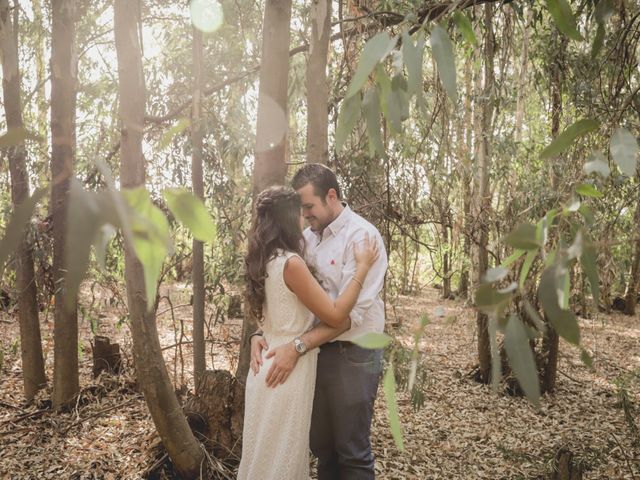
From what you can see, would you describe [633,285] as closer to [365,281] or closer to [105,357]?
[105,357]

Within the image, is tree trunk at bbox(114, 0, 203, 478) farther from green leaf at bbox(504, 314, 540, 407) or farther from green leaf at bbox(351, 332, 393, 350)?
green leaf at bbox(504, 314, 540, 407)

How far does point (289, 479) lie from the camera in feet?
8.23

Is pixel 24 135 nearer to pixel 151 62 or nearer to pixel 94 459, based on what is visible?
pixel 94 459

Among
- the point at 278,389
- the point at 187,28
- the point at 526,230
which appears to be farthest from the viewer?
the point at 187,28

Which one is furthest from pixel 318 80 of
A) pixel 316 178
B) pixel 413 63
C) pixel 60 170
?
pixel 413 63

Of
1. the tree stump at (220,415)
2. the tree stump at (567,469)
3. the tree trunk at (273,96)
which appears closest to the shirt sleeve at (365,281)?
the tree trunk at (273,96)

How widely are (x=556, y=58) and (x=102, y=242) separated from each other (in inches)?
189

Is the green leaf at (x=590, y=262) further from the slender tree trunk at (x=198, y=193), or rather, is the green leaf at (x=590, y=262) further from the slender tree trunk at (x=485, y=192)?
the slender tree trunk at (x=485, y=192)

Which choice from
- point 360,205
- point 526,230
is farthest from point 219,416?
point 526,230

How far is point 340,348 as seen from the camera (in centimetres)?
254

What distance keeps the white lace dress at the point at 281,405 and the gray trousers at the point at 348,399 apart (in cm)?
9

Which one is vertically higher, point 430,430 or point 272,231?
point 272,231

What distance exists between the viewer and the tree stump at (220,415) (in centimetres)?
348

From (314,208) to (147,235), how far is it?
2026 millimetres
